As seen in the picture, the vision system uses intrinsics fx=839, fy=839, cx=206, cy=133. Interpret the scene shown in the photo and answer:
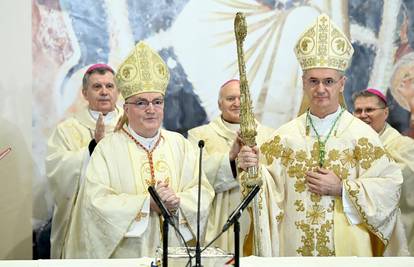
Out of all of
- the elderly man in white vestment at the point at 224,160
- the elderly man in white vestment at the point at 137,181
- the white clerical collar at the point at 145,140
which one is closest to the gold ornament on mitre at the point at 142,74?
the elderly man in white vestment at the point at 137,181

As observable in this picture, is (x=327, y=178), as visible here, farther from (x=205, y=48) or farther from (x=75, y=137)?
(x=75, y=137)

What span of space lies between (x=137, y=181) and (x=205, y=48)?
170 centimetres

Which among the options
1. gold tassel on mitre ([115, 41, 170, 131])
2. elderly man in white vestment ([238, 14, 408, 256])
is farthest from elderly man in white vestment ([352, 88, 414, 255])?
gold tassel on mitre ([115, 41, 170, 131])

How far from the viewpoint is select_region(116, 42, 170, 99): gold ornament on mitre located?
21.4 ft

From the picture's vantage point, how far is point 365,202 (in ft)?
20.7

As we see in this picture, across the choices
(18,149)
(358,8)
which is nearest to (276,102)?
(358,8)

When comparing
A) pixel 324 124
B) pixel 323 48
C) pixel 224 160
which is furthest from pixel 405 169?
pixel 224 160

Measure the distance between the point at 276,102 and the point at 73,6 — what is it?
79.7 inches

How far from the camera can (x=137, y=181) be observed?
647 centimetres

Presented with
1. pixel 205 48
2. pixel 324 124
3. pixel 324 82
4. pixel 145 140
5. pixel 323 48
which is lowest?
pixel 145 140

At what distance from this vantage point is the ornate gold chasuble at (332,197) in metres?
6.39

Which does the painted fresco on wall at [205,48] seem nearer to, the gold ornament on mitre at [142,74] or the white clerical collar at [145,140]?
the gold ornament on mitre at [142,74]

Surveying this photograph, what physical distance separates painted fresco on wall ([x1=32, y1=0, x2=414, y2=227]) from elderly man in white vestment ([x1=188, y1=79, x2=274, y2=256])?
0.67ft

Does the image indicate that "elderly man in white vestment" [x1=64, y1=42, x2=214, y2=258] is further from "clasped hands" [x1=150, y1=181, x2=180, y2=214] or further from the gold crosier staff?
the gold crosier staff
